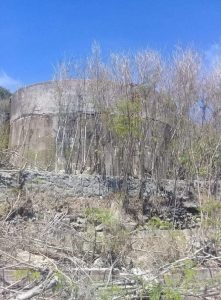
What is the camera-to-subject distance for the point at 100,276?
17.8 feet

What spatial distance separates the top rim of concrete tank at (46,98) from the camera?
1429 centimetres

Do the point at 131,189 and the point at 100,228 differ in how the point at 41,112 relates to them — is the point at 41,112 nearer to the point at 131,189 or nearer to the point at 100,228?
the point at 131,189

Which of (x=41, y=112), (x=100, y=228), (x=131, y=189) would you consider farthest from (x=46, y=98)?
(x=100, y=228)

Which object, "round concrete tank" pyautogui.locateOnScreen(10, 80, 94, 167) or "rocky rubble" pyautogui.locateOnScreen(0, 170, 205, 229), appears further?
"round concrete tank" pyautogui.locateOnScreen(10, 80, 94, 167)

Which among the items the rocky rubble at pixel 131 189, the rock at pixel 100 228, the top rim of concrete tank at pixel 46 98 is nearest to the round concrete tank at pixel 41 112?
the top rim of concrete tank at pixel 46 98

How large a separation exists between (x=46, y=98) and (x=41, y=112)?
0.50 metres

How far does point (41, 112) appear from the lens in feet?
51.2

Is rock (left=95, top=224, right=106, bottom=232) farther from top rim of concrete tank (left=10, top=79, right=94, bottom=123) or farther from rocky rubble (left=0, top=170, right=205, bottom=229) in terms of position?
top rim of concrete tank (left=10, top=79, right=94, bottom=123)

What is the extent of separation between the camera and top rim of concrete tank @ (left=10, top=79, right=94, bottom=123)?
14.3 m

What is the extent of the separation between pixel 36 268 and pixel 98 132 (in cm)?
853

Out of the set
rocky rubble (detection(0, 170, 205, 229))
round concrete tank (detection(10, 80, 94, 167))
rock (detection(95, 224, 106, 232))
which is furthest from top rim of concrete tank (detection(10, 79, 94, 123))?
rock (detection(95, 224, 106, 232))

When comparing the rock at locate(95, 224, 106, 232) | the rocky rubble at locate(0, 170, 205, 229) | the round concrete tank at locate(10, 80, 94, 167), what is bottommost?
the rock at locate(95, 224, 106, 232)

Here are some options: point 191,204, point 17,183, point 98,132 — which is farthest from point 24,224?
A: point 98,132

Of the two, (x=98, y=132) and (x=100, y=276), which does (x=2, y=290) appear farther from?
(x=98, y=132)
